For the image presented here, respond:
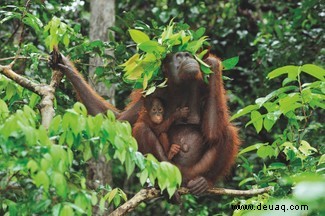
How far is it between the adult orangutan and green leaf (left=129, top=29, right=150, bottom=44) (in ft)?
2.83

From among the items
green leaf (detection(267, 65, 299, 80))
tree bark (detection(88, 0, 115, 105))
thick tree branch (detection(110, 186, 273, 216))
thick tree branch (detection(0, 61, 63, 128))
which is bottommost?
thick tree branch (detection(110, 186, 273, 216))

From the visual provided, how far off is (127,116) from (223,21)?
9.87 feet

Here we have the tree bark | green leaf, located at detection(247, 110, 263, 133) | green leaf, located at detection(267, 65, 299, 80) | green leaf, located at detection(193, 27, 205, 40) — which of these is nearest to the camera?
green leaf, located at detection(267, 65, 299, 80)

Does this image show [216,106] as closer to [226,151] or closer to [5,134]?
[226,151]

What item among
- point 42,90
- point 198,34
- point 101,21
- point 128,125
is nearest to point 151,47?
point 198,34

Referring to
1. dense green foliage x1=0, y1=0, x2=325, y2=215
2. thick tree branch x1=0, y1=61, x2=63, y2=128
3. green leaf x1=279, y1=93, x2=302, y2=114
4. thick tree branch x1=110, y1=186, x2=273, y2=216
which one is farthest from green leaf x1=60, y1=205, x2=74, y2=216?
green leaf x1=279, y1=93, x2=302, y2=114

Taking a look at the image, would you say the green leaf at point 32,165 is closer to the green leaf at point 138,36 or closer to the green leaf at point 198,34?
the green leaf at point 138,36

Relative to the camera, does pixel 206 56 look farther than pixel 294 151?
Yes

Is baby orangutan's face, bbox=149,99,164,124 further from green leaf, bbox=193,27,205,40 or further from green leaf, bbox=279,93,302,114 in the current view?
green leaf, bbox=279,93,302,114

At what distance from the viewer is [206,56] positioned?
4.88 m

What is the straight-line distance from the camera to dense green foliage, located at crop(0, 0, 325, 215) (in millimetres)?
2209

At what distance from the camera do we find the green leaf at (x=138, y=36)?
379 centimetres

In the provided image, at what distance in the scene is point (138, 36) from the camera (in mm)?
3816

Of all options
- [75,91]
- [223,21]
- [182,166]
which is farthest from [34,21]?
[223,21]
